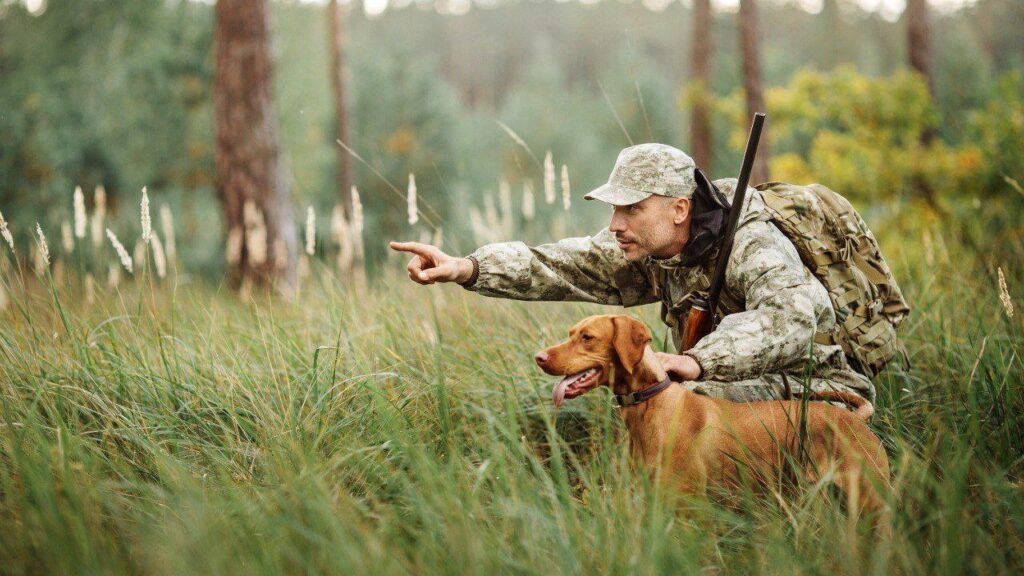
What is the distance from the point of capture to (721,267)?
3.33 metres

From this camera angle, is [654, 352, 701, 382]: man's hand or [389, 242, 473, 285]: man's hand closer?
[654, 352, 701, 382]: man's hand

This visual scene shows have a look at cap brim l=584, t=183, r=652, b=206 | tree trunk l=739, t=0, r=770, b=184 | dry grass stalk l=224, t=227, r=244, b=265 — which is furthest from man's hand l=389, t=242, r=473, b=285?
tree trunk l=739, t=0, r=770, b=184

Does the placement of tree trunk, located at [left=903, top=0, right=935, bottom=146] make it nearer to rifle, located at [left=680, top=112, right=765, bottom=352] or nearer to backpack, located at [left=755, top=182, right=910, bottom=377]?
backpack, located at [left=755, top=182, right=910, bottom=377]

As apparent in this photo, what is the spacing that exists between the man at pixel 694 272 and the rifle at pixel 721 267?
47 mm

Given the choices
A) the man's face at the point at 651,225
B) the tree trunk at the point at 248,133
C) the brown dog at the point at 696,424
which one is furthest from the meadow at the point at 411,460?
the tree trunk at the point at 248,133

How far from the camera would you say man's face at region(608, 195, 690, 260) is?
3.36m

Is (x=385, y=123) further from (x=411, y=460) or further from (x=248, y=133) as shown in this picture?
(x=411, y=460)

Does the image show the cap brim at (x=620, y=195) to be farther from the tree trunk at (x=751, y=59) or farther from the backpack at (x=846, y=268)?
the tree trunk at (x=751, y=59)

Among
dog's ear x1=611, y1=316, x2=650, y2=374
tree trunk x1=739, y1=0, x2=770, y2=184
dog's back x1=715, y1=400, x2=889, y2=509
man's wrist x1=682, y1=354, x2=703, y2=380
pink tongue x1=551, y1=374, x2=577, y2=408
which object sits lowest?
dog's back x1=715, y1=400, x2=889, y2=509

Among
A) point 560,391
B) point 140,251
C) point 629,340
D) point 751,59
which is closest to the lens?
point 560,391

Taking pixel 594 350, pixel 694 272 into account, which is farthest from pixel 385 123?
pixel 594 350

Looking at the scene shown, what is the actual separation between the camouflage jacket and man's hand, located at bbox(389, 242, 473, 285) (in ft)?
0.34

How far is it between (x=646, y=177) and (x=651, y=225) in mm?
206

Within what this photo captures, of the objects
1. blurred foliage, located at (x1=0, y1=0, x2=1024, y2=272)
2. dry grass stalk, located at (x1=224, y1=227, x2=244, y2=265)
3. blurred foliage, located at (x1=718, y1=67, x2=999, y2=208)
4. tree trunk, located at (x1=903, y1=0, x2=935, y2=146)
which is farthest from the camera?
tree trunk, located at (x1=903, y1=0, x2=935, y2=146)
